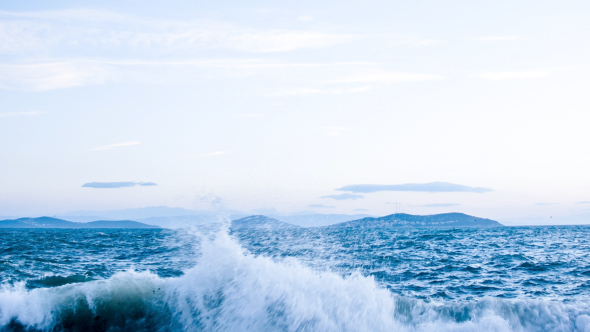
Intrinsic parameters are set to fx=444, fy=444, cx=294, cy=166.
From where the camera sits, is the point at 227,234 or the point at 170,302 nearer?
the point at 170,302

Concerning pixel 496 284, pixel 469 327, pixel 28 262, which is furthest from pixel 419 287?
pixel 28 262

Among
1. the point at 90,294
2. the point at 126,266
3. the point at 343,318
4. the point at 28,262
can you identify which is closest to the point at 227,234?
the point at 90,294

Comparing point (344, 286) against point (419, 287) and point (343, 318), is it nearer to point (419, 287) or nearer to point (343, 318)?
point (343, 318)

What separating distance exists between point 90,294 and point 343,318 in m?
6.48

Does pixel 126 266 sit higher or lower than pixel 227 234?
lower

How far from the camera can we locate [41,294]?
444 inches

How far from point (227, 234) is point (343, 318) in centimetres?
671

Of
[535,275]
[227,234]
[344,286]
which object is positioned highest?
[227,234]

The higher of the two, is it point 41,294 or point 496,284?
point 41,294

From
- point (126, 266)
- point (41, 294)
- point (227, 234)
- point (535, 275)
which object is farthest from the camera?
point (126, 266)

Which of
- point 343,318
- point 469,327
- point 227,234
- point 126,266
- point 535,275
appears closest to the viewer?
point 469,327

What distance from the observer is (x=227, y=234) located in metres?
15.7

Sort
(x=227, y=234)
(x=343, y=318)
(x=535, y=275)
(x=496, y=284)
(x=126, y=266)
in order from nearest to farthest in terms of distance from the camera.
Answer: (x=343, y=318)
(x=227, y=234)
(x=496, y=284)
(x=535, y=275)
(x=126, y=266)

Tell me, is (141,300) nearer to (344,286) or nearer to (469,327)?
(344,286)
